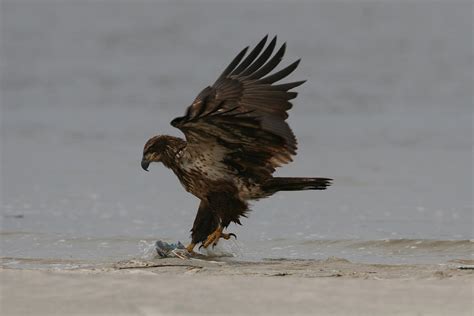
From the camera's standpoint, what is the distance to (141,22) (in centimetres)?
2331

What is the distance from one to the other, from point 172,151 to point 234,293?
98.6 inches

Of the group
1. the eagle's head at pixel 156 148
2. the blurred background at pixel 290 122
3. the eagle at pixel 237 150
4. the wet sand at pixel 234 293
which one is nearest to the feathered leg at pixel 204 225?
the eagle at pixel 237 150

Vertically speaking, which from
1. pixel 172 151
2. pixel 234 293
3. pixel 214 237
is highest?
pixel 172 151

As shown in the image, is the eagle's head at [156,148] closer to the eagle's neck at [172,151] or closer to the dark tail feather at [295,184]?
the eagle's neck at [172,151]

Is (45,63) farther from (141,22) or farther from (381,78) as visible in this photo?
(381,78)

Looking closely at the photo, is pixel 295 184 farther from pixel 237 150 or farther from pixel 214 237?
pixel 214 237

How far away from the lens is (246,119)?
7.24 metres

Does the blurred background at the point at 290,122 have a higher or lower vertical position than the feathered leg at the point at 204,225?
higher

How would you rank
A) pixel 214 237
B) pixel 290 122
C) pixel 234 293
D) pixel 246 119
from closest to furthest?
pixel 234 293 → pixel 246 119 → pixel 214 237 → pixel 290 122

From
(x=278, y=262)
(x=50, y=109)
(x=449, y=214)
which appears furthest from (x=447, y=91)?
(x=278, y=262)

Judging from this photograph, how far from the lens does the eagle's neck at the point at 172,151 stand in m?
7.76

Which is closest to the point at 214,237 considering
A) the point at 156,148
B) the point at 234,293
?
the point at 156,148

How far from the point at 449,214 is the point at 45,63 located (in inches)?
458

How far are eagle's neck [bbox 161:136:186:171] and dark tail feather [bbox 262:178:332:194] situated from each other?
0.67m
